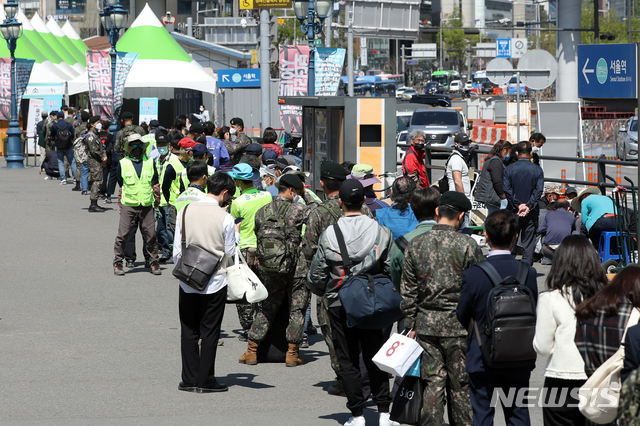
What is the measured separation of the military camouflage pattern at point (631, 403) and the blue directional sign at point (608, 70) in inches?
1391

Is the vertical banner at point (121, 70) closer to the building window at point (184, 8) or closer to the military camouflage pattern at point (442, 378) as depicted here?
the military camouflage pattern at point (442, 378)

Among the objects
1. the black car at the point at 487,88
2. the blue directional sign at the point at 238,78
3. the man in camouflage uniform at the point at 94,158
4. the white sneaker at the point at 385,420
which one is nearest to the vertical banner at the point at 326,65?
the man in camouflage uniform at the point at 94,158

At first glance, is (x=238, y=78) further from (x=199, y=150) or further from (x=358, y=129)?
(x=199, y=150)

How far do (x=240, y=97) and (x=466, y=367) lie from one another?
31581mm

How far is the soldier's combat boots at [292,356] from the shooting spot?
304 inches

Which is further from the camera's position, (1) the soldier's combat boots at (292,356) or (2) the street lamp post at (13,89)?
(2) the street lamp post at (13,89)

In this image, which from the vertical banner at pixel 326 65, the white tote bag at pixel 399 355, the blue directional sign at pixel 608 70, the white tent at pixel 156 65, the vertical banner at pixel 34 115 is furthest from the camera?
the blue directional sign at pixel 608 70

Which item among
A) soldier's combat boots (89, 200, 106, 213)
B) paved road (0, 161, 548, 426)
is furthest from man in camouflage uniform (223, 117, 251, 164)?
soldier's combat boots (89, 200, 106, 213)

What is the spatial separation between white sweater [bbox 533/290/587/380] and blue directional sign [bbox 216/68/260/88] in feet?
108

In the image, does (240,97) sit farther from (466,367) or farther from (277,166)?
(466,367)

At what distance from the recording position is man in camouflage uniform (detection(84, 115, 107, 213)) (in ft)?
58.7

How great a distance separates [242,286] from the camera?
6.84 metres

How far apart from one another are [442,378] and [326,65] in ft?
50.4

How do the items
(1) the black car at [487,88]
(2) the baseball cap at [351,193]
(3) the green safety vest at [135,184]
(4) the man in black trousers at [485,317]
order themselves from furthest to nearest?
(1) the black car at [487,88] < (3) the green safety vest at [135,184] < (2) the baseball cap at [351,193] < (4) the man in black trousers at [485,317]
